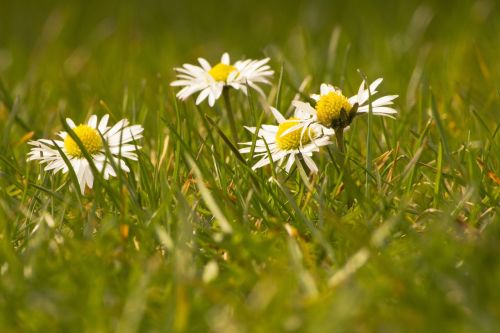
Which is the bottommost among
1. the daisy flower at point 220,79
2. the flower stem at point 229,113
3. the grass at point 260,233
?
the grass at point 260,233

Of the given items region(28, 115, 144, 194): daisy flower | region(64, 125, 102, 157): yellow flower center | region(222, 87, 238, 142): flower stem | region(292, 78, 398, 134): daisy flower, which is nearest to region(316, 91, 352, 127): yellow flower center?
region(292, 78, 398, 134): daisy flower

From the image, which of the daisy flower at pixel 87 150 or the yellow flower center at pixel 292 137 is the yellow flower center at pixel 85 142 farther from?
the yellow flower center at pixel 292 137

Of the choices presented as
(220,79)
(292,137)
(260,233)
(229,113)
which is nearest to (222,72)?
(220,79)

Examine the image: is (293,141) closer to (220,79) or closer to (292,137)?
(292,137)

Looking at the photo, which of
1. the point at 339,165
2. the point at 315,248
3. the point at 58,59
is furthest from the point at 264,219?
the point at 58,59

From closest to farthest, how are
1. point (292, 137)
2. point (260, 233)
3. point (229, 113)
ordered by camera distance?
point (260, 233), point (292, 137), point (229, 113)

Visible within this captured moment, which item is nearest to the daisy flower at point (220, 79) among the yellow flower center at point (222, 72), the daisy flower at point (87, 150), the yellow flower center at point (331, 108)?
the yellow flower center at point (222, 72)

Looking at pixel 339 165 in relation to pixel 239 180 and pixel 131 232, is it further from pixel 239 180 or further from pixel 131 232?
pixel 131 232
